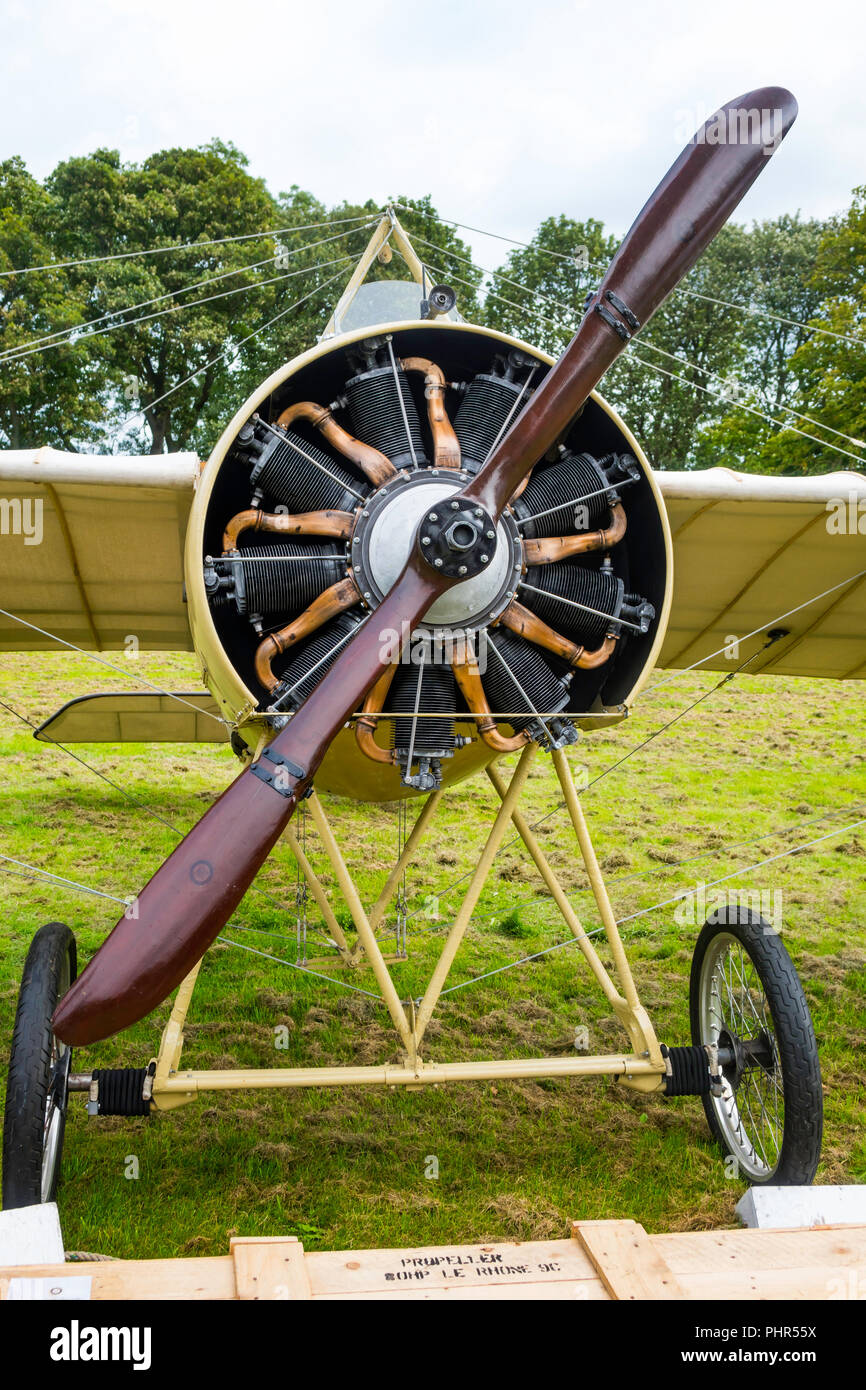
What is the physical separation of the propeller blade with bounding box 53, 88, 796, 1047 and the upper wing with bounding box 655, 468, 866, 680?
1096 mm

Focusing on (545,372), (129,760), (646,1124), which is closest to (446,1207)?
(646,1124)

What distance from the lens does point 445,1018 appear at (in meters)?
5.88

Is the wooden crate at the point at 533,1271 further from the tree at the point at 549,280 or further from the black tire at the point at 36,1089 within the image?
the tree at the point at 549,280

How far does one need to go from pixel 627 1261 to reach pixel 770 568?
4.11m

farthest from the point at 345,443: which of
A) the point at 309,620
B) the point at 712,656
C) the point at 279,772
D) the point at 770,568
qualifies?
the point at 770,568

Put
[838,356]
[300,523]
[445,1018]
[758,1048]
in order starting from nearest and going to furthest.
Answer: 1. [300,523]
2. [758,1048]
3. [445,1018]
4. [838,356]

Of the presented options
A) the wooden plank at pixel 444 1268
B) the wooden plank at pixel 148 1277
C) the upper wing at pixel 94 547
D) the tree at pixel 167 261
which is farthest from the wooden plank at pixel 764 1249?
the tree at pixel 167 261

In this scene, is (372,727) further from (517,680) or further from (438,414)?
(438,414)

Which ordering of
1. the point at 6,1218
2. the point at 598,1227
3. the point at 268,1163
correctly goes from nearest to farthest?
the point at 598,1227
the point at 6,1218
the point at 268,1163

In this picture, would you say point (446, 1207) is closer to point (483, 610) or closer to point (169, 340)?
point (483, 610)

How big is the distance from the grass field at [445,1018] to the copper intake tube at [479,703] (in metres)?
1.78

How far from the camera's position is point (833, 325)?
75.4 ft

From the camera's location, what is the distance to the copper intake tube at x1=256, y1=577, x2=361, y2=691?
12.3 ft

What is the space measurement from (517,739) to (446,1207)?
5.98 feet
